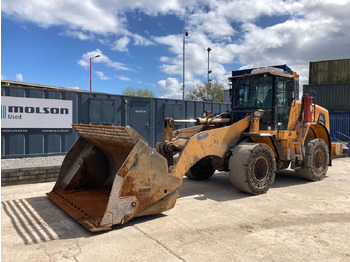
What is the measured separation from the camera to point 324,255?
3691 millimetres

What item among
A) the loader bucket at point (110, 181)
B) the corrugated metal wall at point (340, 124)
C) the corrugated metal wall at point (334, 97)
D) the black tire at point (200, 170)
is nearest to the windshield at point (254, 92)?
the black tire at point (200, 170)

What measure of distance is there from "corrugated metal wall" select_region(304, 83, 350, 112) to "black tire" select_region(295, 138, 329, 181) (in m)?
19.8

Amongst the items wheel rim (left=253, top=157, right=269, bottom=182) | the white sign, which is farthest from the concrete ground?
the white sign

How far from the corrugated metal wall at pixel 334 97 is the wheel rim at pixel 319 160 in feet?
64.8

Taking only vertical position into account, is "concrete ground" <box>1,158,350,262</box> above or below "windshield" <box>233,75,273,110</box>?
below

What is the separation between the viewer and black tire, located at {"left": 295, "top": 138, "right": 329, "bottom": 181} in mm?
8172

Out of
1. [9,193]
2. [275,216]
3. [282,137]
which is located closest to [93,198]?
[9,193]

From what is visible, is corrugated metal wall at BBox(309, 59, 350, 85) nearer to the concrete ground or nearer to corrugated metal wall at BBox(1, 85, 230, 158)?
corrugated metal wall at BBox(1, 85, 230, 158)

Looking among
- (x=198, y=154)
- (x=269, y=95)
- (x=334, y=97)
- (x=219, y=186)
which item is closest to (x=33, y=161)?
(x=219, y=186)

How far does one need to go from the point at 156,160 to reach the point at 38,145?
7.00 m

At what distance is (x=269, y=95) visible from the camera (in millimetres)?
7484

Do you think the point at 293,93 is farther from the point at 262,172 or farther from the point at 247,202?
the point at 247,202

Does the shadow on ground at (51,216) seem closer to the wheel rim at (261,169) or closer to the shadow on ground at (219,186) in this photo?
the shadow on ground at (219,186)

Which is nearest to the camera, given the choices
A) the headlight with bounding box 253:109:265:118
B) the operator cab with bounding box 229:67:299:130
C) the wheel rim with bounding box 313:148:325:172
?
the headlight with bounding box 253:109:265:118
